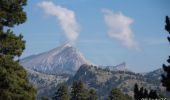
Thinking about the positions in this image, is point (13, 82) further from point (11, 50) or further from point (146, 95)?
point (146, 95)

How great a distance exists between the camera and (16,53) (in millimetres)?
41250

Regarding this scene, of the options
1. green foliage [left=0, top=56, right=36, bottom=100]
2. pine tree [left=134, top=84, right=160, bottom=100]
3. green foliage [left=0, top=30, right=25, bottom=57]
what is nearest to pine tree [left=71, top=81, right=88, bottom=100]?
pine tree [left=134, top=84, right=160, bottom=100]

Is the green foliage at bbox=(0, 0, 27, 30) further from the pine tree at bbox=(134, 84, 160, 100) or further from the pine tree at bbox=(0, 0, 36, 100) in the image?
the pine tree at bbox=(134, 84, 160, 100)

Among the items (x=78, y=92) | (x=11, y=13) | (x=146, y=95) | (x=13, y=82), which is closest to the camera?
(x=13, y=82)

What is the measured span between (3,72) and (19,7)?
6.75 m

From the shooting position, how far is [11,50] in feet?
135

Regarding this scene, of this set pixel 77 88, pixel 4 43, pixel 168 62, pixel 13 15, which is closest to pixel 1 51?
pixel 4 43

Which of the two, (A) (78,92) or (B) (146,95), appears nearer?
(B) (146,95)

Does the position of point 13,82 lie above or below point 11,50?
below

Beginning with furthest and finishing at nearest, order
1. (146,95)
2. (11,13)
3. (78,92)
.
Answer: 1. (78,92)
2. (146,95)
3. (11,13)

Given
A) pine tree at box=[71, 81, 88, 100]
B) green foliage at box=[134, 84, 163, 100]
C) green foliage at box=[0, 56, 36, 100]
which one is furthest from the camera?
pine tree at box=[71, 81, 88, 100]

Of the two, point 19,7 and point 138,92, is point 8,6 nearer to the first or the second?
point 19,7

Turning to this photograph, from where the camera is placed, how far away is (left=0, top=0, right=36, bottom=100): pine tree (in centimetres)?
4044

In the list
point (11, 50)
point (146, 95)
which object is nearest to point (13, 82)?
point (11, 50)
